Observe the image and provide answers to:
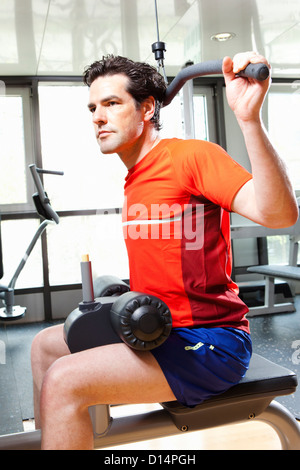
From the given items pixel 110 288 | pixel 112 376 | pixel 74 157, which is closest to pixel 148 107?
pixel 110 288

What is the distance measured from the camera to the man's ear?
138 centimetres

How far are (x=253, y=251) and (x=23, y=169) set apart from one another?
1310mm

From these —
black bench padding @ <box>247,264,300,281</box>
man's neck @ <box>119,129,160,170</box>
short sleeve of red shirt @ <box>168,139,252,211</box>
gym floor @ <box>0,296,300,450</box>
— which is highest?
man's neck @ <box>119,129,160,170</box>

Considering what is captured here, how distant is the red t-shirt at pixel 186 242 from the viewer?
1.18 metres

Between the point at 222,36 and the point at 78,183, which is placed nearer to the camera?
the point at 78,183

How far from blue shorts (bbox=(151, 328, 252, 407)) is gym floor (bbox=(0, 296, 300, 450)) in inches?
35.5

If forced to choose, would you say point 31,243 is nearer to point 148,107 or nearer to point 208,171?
point 148,107

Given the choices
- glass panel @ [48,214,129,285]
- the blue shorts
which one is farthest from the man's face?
glass panel @ [48,214,129,285]

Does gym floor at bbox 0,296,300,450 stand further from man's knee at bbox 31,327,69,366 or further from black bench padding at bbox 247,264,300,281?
man's knee at bbox 31,327,69,366

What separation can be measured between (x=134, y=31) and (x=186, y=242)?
1.63 metres

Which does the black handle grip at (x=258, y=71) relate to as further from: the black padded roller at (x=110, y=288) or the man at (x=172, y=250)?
the black padded roller at (x=110, y=288)

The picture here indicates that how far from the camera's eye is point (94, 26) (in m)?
2.38

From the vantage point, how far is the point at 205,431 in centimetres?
206

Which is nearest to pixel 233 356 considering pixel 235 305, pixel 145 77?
pixel 235 305
